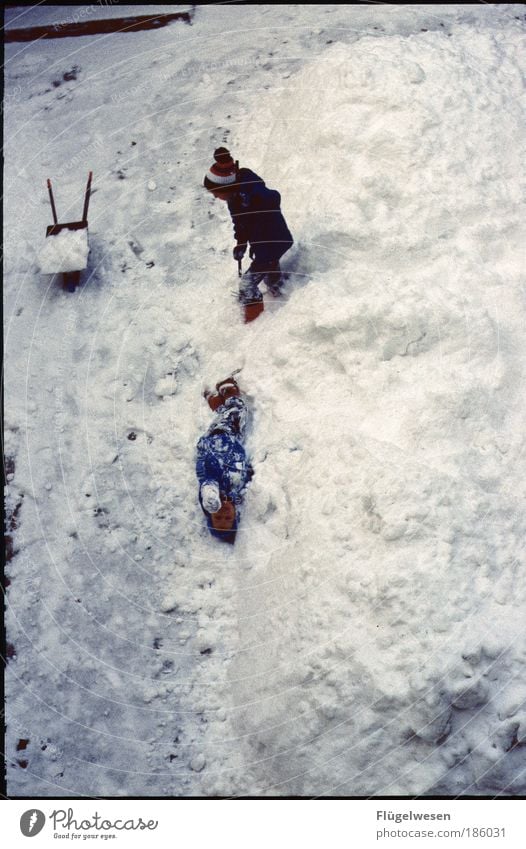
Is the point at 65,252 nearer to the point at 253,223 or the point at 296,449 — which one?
the point at 253,223

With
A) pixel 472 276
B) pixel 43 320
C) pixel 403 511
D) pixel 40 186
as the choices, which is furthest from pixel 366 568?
pixel 40 186

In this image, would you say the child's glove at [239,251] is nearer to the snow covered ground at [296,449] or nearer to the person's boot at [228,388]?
the snow covered ground at [296,449]

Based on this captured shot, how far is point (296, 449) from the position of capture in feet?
17.9

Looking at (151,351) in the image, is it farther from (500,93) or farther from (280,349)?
(500,93)

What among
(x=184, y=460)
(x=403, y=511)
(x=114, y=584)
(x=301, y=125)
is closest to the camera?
(x=403, y=511)

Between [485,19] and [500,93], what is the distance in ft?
5.46

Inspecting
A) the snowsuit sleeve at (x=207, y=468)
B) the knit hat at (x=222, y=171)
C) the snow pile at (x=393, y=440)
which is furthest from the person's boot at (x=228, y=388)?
the knit hat at (x=222, y=171)

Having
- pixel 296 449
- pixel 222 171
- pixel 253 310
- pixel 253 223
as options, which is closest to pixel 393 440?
pixel 296 449

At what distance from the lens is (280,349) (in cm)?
579

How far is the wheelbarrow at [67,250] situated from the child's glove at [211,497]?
2364mm

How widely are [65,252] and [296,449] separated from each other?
2.69 m

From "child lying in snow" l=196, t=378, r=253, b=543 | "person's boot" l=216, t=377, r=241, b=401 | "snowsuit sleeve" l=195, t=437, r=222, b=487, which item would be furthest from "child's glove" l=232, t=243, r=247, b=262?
"snowsuit sleeve" l=195, t=437, r=222, b=487

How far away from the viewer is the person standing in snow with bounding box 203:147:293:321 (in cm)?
557

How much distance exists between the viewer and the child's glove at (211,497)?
5211 millimetres
